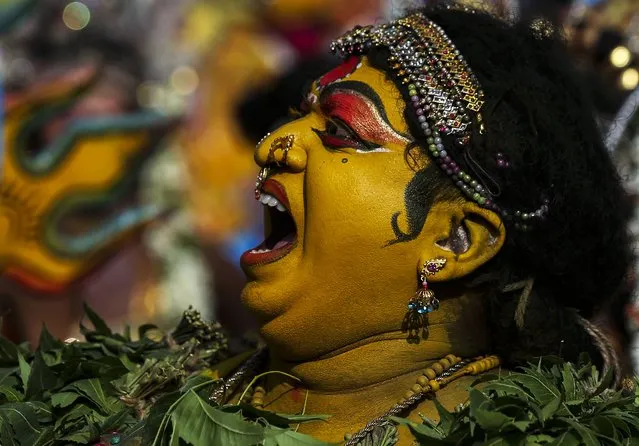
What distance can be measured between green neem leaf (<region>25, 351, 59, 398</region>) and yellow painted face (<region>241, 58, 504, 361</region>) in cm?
56

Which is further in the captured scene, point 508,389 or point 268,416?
point 268,416

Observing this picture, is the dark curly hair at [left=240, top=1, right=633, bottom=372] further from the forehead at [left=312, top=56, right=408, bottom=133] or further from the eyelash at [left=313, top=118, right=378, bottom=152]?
the eyelash at [left=313, top=118, right=378, bottom=152]

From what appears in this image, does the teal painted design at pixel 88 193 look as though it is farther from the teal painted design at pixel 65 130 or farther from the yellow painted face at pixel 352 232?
the yellow painted face at pixel 352 232

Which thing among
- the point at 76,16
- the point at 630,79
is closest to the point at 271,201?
the point at 630,79

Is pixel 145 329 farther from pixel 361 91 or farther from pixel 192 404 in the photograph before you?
pixel 361 91

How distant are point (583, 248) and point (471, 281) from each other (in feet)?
0.98

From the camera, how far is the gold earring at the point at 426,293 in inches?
104

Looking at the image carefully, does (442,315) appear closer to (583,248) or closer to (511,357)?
(511,357)

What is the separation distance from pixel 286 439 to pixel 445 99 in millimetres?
910

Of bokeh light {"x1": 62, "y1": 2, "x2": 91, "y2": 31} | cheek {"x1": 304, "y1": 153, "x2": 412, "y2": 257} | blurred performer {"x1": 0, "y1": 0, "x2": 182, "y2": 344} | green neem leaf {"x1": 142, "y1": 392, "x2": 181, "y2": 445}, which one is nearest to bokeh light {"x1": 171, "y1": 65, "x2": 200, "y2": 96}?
blurred performer {"x1": 0, "y1": 0, "x2": 182, "y2": 344}

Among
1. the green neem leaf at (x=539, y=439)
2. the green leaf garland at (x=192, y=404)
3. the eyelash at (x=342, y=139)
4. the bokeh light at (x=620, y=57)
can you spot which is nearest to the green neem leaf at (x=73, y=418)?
the green leaf garland at (x=192, y=404)

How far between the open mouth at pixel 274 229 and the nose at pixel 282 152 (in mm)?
53

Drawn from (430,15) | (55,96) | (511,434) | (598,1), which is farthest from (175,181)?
(511,434)

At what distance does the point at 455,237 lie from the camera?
2742 mm
